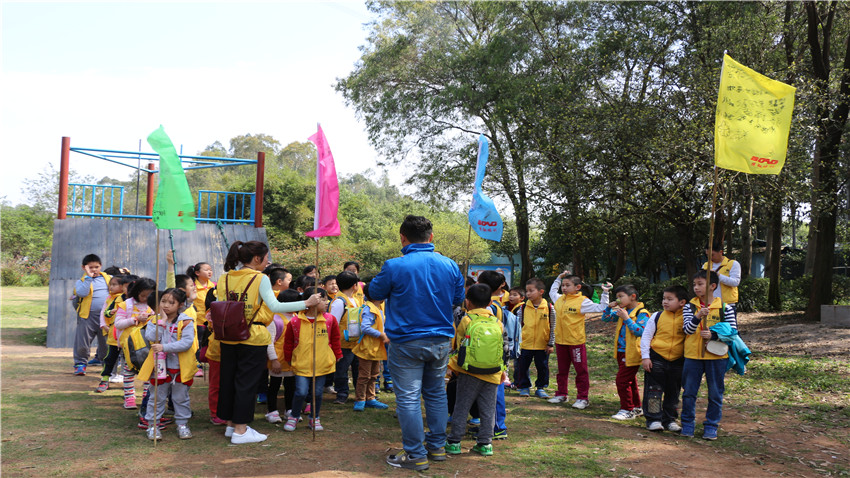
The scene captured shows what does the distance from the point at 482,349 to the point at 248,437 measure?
2154mm

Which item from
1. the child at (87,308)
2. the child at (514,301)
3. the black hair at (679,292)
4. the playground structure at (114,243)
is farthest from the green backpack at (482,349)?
the playground structure at (114,243)

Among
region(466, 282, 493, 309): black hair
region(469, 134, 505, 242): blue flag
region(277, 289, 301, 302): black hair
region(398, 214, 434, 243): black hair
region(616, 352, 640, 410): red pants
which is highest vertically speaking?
region(469, 134, 505, 242): blue flag

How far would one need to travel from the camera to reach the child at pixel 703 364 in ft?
19.2

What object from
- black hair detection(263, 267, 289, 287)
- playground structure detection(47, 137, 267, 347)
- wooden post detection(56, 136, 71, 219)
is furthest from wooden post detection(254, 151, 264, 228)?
black hair detection(263, 267, 289, 287)

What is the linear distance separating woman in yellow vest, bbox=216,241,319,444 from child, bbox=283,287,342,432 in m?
0.49

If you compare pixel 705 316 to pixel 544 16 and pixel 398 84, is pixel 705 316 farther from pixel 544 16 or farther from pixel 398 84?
pixel 398 84

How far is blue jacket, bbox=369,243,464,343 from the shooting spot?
4.82m

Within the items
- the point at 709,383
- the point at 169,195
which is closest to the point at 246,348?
the point at 169,195

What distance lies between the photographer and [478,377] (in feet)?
16.8

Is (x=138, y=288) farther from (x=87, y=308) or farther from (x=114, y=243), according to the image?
(x=114, y=243)

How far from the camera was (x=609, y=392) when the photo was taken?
838cm

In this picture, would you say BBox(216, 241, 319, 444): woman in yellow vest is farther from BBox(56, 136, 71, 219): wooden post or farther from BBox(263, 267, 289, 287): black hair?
BBox(56, 136, 71, 219): wooden post

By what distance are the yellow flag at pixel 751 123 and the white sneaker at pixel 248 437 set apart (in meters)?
4.98

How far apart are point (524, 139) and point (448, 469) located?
16651mm
